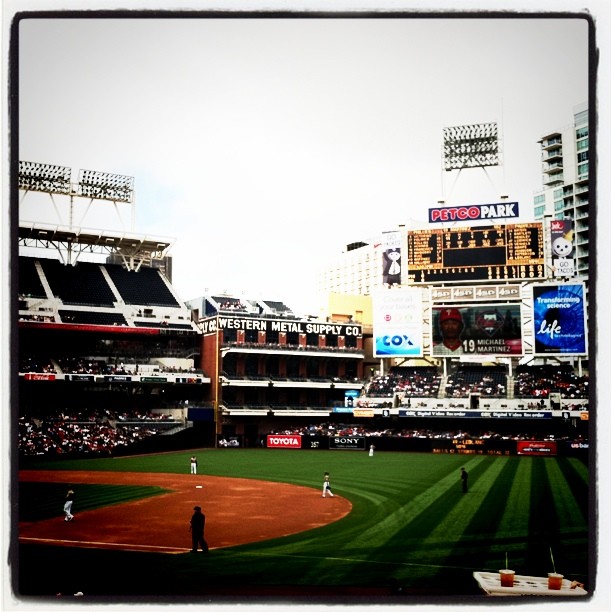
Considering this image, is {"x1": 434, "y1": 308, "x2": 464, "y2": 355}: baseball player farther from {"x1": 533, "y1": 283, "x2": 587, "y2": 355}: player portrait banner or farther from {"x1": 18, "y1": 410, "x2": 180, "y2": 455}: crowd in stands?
{"x1": 18, "y1": 410, "x2": 180, "y2": 455}: crowd in stands

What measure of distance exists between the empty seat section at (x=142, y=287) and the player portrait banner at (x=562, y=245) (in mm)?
19142

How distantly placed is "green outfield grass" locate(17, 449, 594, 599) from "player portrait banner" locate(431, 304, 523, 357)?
14.5 m

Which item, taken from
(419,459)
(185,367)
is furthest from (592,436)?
(185,367)

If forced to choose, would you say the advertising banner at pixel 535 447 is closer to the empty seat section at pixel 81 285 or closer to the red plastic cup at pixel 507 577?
the empty seat section at pixel 81 285

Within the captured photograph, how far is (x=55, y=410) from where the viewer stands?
95.7ft

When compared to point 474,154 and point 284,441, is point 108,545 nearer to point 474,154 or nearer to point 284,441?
point 284,441

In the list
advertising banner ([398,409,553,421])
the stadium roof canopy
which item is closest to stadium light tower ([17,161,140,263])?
the stadium roof canopy

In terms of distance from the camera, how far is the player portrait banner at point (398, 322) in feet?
119

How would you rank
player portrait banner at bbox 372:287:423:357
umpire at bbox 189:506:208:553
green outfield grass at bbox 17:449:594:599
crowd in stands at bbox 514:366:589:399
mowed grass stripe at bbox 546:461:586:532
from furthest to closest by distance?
player portrait banner at bbox 372:287:423:357
crowd in stands at bbox 514:366:589:399
mowed grass stripe at bbox 546:461:586:532
umpire at bbox 189:506:208:553
green outfield grass at bbox 17:449:594:599

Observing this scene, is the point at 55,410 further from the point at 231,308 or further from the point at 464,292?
the point at 464,292

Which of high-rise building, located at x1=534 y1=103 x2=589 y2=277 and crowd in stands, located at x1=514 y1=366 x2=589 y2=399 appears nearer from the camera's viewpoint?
crowd in stands, located at x1=514 y1=366 x2=589 y2=399

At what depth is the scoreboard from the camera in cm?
3406

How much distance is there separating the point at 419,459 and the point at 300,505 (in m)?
11.9

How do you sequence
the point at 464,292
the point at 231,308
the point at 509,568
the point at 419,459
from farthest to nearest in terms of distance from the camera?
1. the point at 231,308
2. the point at 464,292
3. the point at 419,459
4. the point at 509,568
